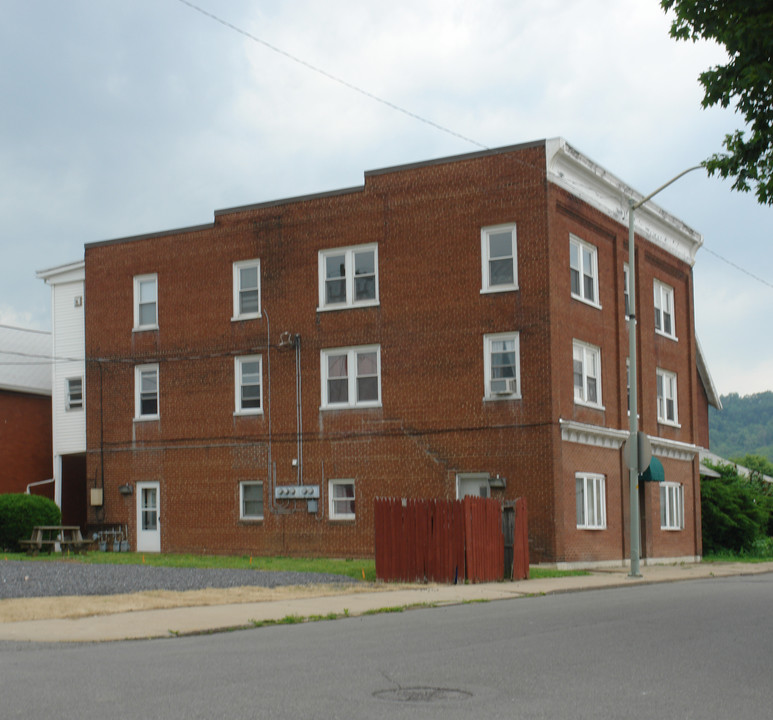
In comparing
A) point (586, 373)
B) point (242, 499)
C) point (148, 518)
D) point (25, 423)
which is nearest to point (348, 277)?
point (586, 373)

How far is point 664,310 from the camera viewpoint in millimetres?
38031

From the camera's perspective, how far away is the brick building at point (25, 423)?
3931cm

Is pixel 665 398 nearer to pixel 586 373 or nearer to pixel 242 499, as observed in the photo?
pixel 586 373

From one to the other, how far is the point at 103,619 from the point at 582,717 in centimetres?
922

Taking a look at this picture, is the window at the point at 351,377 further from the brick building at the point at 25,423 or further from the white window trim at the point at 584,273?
the brick building at the point at 25,423

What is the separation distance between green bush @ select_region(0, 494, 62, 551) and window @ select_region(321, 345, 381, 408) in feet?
28.9

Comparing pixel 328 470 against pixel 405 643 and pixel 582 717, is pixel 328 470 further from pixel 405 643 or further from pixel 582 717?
pixel 582 717

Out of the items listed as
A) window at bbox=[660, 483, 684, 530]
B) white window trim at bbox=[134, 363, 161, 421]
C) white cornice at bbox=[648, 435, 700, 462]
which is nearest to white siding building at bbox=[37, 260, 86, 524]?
white window trim at bbox=[134, 363, 161, 421]

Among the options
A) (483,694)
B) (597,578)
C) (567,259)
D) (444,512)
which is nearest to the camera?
(483,694)

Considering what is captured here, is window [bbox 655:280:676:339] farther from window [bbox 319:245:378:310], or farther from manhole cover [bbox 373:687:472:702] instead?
manhole cover [bbox 373:687:472:702]

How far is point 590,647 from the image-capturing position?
11.8m

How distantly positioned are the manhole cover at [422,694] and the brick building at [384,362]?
2040 cm

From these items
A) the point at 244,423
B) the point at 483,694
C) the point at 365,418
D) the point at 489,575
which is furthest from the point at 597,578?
the point at 483,694

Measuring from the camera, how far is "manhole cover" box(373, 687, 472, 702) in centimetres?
867
